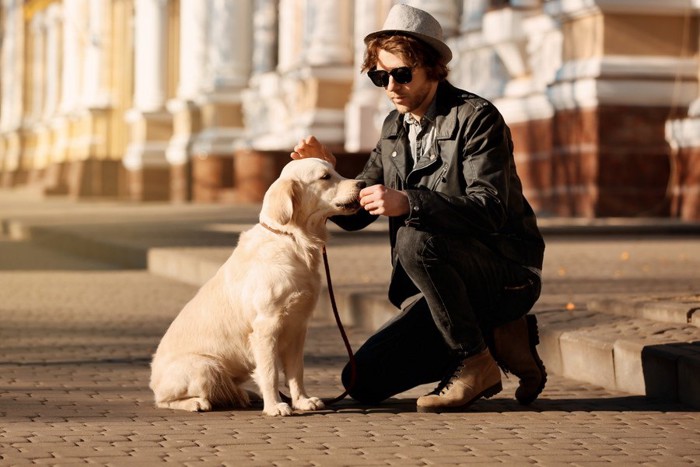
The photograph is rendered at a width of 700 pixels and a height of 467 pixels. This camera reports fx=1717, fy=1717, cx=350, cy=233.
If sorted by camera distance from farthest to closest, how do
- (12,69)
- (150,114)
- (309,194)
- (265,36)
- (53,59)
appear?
(12,69)
(53,59)
(150,114)
(265,36)
(309,194)

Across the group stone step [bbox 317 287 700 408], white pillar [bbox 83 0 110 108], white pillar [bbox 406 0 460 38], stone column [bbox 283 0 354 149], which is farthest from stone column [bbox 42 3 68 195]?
stone step [bbox 317 287 700 408]

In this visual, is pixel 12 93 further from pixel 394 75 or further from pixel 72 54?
pixel 394 75

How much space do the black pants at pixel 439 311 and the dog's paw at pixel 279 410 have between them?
454 mm

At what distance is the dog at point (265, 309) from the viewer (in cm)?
645

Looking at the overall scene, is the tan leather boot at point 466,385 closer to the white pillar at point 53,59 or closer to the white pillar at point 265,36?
the white pillar at point 265,36

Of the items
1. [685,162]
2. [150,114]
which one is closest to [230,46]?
[150,114]

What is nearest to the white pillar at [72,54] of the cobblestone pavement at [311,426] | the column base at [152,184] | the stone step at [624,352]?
the column base at [152,184]

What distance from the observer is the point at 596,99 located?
17594 mm

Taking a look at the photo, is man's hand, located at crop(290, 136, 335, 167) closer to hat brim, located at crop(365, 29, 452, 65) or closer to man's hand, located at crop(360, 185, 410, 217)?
hat brim, located at crop(365, 29, 452, 65)

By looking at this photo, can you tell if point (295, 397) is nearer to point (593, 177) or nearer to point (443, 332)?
point (443, 332)

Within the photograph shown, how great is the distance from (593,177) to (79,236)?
617 centimetres

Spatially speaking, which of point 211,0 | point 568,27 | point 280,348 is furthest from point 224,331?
point 211,0

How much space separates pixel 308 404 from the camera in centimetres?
662

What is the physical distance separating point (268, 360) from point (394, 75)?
1194 millimetres
